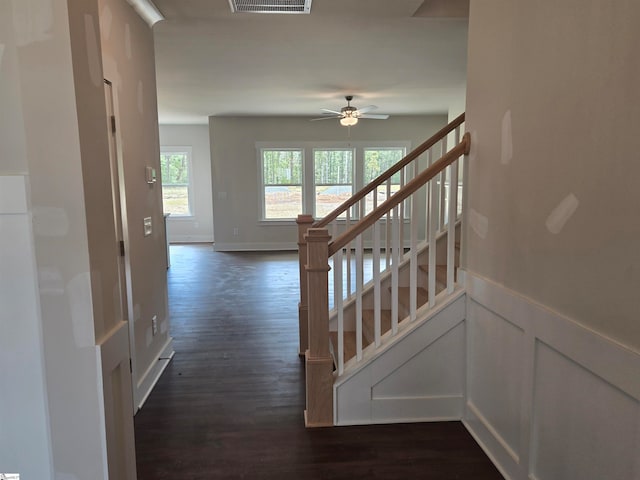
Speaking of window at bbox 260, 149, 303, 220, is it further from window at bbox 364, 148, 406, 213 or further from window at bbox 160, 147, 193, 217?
window at bbox 160, 147, 193, 217

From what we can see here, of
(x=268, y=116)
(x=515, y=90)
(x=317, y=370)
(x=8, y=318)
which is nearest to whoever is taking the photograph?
(x=8, y=318)

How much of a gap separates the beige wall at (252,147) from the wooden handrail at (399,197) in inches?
252

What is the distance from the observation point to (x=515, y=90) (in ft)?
6.19

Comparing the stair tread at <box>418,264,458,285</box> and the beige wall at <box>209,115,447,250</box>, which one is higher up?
the beige wall at <box>209,115,447,250</box>

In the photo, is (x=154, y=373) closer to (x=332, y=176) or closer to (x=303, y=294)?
(x=303, y=294)

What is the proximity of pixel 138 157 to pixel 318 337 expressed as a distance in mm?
1739

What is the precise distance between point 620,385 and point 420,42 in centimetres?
344

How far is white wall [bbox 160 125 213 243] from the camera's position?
9.84 metres

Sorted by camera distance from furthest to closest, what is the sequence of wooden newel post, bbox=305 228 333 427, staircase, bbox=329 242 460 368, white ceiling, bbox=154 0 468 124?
white ceiling, bbox=154 0 468 124, staircase, bbox=329 242 460 368, wooden newel post, bbox=305 228 333 427

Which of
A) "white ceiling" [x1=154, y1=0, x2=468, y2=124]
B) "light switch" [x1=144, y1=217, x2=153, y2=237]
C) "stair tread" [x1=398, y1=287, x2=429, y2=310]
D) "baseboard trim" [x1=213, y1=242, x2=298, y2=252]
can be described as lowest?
"baseboard trim" [x1=213, y1=242, x2=298, y2=252]

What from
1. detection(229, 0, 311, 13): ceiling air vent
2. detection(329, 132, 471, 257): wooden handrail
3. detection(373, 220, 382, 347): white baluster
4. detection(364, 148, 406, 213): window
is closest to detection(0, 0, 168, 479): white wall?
detection(329, 132, 471, 257): wooden handrail

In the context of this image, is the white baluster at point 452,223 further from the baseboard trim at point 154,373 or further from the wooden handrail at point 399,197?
the baseboard trim at point 154,373

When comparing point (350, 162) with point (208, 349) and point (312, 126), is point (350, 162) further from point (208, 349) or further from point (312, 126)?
point (208, 349)

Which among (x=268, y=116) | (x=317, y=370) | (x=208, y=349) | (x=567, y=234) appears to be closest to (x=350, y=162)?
(x=268, y=116)
